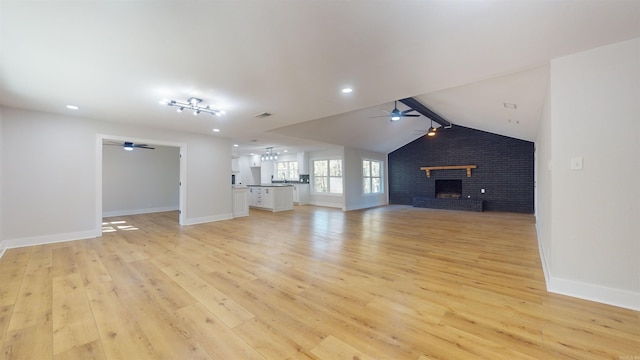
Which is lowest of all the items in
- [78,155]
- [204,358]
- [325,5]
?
[204,358]

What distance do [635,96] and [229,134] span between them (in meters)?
6.66

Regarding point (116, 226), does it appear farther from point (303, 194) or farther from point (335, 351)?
point (335, 351)

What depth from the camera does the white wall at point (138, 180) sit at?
734cm

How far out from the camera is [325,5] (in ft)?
5.42

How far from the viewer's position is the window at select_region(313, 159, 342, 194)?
9594 millimetres

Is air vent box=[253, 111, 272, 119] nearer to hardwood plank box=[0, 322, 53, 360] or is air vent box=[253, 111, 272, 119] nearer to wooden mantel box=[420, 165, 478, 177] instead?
hardwood plank box=[0, 322, 53, 360]

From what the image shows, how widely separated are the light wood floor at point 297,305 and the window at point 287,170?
722 centimetres

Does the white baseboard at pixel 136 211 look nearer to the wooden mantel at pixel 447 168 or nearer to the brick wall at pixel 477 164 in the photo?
the brick wall at pixel 477 164

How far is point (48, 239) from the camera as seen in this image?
4336 millimetres

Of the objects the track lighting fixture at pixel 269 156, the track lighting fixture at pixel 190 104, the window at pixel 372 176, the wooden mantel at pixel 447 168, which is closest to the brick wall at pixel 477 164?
the wooden mantel at pixel 447 168

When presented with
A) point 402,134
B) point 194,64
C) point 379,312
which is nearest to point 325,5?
point 194,64

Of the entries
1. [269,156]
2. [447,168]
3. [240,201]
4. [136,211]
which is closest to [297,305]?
[240,201]

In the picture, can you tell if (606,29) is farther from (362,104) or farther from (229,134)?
(229,134)

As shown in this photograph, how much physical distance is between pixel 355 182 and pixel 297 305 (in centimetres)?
707
